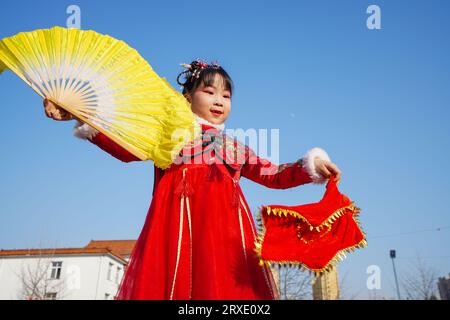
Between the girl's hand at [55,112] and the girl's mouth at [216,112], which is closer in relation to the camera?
the girl's hand at [55,112]

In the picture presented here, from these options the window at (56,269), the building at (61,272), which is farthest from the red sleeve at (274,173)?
the window at (56,269)

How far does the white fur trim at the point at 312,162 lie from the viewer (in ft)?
6.68

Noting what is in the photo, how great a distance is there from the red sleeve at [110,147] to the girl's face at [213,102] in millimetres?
567

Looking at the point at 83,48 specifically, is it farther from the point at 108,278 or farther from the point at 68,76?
the point at 108,278

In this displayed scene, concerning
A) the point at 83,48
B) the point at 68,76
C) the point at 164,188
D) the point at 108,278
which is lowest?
the point at 164,188

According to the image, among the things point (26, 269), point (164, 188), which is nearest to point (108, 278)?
point (26, 269)

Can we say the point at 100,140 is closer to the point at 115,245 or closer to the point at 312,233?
the point at 312,233

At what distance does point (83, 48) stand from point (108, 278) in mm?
27479

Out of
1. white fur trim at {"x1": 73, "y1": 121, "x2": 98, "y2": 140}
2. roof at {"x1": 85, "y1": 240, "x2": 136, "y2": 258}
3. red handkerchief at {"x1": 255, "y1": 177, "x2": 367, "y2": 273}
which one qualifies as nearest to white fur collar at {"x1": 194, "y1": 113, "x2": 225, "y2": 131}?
white fur trim at {"x1": 73, "y1": 121, "x2": 98, "y2": 140}

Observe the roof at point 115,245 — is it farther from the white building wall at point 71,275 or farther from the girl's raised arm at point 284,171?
the girl's raised arm at point 284,171

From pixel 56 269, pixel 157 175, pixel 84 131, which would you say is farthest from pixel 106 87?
pixel 56 269

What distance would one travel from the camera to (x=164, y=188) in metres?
2.23

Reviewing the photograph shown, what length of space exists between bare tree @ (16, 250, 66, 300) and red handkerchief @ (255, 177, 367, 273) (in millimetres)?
25719
